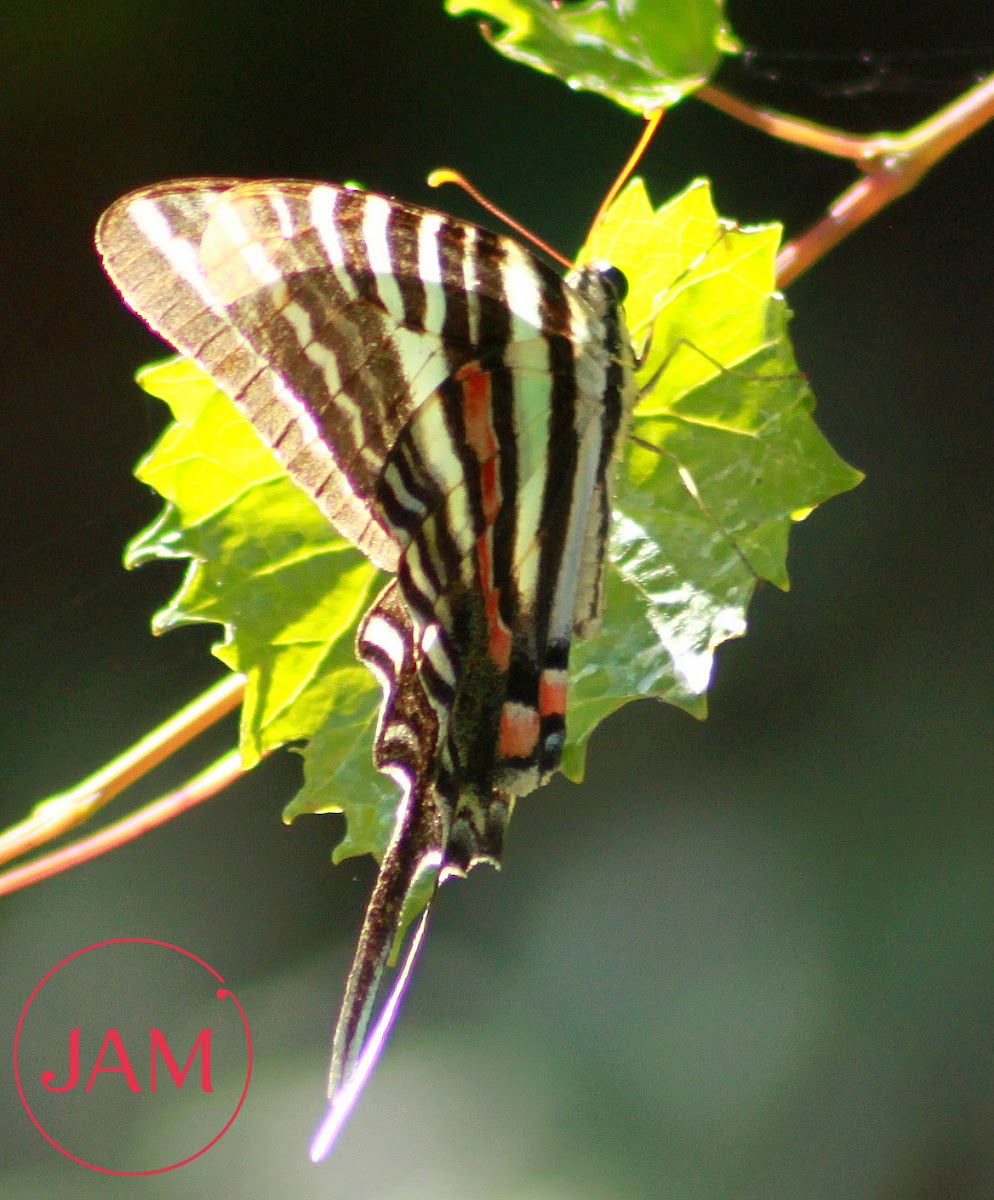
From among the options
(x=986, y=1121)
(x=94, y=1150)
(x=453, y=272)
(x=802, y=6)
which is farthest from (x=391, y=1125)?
(x=802, y=6)

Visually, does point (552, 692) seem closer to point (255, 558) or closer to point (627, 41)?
point (255, 558)

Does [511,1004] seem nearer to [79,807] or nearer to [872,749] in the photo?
[872,749]

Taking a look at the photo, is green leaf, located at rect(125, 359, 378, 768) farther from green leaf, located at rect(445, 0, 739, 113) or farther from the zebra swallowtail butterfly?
green leaf, located at rect(445, 0, 739, 113)

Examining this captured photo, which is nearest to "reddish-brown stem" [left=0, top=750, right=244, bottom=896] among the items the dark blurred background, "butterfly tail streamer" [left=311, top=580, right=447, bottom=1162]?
"butterfly tail streamer" [left=311, top=580, right=447, bottom=1162]

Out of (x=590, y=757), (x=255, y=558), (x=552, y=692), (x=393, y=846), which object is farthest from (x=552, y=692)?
(x=590, y=757)

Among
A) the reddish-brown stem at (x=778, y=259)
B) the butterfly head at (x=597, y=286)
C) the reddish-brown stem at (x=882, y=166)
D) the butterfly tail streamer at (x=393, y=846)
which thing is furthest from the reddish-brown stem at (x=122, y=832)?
the reddish-brown stem at (x=882, y=166)
